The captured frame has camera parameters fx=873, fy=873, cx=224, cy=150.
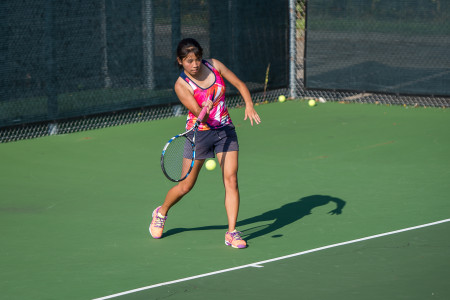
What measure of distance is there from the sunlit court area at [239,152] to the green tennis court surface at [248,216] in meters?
0.03

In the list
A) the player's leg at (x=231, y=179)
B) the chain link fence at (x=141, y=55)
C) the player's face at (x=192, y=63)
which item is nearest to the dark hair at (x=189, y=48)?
the player's face at (x=192, y=63)

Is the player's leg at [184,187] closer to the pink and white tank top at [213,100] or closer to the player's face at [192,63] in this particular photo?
the pink and white tank top at [213,100]

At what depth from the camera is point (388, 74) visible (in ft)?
50.9

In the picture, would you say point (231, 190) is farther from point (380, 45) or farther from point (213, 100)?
point (380, 45)

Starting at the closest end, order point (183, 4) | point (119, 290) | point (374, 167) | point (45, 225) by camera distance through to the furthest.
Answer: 1. point (119, 290)
2. point (45, 225)
3. point (374, 167)
4. point (183, 4)

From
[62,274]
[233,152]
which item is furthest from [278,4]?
[62,274]

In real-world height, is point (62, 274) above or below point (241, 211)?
above

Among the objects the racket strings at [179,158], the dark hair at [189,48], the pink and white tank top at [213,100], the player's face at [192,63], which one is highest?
the dark hair at [189,48]

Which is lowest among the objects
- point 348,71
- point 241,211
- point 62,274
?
point 348,71

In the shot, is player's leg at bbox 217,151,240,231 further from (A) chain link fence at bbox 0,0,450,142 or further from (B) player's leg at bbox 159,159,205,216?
(A) chain link fence at bbox 0,0,450,142

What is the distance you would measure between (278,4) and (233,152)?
29.9 feet

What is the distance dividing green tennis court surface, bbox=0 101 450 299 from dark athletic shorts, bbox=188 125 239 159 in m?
0.86

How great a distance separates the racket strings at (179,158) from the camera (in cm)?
762

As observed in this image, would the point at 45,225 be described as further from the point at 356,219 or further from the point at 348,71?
the point at 348,71
